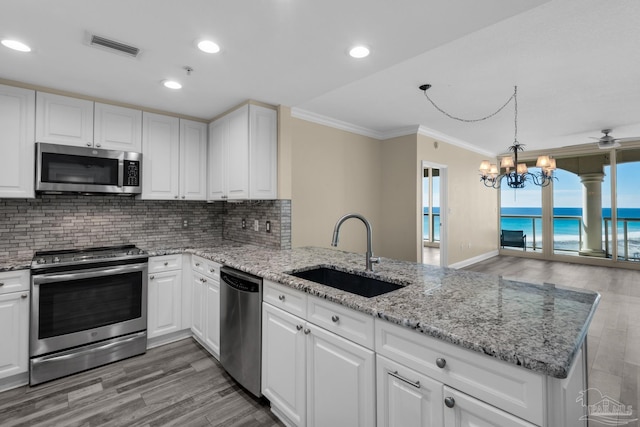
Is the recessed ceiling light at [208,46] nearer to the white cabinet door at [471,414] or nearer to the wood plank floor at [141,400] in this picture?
the white cabinet door at [471,414]

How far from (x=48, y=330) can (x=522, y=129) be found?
21.9 ft

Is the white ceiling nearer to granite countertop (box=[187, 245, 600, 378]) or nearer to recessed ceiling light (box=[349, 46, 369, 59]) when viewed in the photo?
recessed ceiling light (box=[349, 46, 369, 59])

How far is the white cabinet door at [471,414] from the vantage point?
98 cm

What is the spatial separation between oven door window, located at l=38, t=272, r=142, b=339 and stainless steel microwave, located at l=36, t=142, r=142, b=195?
0.84 meters

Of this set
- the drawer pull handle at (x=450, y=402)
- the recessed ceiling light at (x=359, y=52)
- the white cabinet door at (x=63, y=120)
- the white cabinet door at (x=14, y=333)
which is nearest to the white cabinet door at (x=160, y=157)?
the white cabinet door at (x=63, y=120)

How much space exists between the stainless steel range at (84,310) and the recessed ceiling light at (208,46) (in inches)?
74.8

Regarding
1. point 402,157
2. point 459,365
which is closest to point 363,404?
point 459,365

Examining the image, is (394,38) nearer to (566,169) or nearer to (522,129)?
(522,129)

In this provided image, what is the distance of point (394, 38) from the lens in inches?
75.7

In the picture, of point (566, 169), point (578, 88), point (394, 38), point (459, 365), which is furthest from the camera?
point (566, 169)

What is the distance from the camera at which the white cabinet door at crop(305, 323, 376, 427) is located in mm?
1403

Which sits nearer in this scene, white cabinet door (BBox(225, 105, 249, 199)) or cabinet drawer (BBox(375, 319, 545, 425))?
cabinet drawer (BBox(375, 319, 545, 425))

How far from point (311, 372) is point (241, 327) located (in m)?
0.78

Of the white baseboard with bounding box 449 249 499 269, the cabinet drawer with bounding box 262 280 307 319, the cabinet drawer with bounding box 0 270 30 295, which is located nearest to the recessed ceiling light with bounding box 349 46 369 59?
the cabinet drawer with bounding box 262 280 307 319
